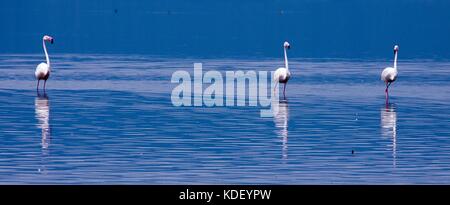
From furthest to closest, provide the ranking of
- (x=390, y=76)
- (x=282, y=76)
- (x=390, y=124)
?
(x=390, y=76) → (x=282, y=76) → (x=390, y=124)

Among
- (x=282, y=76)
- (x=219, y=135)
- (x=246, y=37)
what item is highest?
(x=246, y=37)

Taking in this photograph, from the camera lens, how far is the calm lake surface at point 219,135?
17.1m

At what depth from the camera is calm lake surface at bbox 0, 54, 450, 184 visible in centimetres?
1712

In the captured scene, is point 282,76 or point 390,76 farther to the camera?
point 390,76

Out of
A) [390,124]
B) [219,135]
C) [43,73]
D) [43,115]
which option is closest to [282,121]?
[390,124]

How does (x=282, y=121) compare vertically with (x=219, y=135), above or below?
above

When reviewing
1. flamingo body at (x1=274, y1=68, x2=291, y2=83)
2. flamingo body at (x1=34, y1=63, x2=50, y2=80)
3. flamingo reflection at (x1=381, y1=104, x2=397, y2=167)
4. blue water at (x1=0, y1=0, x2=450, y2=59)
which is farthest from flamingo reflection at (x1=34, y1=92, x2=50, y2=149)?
blue water at (x1=0, y1=0, x2=450, y2=59)

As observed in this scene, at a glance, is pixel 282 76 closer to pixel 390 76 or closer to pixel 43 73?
pixel 390 76

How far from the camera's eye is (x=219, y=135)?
21.6 metres

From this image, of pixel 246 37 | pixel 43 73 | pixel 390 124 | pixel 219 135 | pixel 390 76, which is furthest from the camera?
pixel 246 37

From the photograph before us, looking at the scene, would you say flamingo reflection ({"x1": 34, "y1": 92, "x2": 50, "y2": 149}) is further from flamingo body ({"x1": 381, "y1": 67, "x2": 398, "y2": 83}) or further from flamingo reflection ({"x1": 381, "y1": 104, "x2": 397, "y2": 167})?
flamingo body ({"x1": 381, "y1": 67, "x2": 398, "y2": 83})

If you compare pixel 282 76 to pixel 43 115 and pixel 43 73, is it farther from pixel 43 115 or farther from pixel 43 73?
pixel 43 115

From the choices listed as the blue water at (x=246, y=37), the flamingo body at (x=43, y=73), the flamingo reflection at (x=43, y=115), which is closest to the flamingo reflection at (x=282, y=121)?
the flamingo reflection at (x=43, y=115)

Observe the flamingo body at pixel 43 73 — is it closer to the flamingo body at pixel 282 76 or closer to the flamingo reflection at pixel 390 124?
the flamingo body at pixel 282 76
